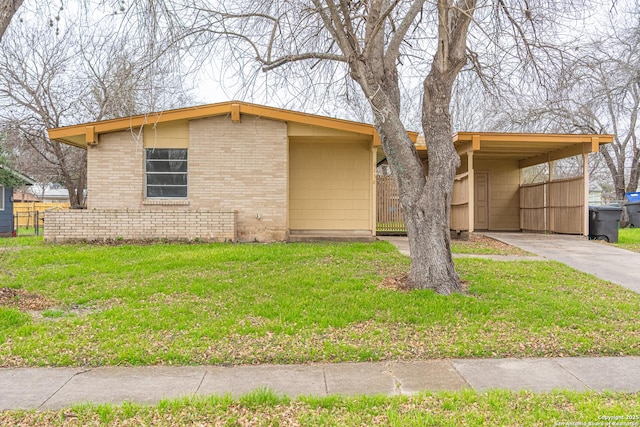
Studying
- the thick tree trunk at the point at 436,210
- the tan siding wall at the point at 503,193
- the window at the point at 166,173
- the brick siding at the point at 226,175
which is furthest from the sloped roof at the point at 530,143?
the window at the point at 166,173

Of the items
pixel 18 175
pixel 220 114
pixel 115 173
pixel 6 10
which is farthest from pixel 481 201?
pixel 18 175

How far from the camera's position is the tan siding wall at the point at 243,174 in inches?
472

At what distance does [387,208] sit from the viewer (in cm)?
1517

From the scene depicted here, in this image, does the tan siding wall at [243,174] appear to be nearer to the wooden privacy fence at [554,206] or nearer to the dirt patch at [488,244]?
the dirt patch at [488,244]

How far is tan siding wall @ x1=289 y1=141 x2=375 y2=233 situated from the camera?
13281 millimetres

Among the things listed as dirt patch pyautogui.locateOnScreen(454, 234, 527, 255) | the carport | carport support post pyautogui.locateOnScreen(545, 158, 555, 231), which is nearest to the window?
the carport

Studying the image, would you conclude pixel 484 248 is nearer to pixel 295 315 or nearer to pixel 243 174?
pixel 243 174

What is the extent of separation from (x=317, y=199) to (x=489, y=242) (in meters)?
5.23

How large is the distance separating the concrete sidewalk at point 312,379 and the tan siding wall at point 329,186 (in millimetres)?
9250

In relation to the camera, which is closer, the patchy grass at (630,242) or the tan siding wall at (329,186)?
the patchy grass at (630,242)

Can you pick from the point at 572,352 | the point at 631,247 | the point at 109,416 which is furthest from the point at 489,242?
the point at 109,416

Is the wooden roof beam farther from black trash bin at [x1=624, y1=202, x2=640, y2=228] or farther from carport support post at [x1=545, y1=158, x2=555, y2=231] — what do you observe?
black trash bin at [x1=624, y1=202, x2=640, y2=228]

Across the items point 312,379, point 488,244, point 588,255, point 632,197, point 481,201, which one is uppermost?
point 632,197

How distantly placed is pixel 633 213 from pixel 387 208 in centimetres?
1330
